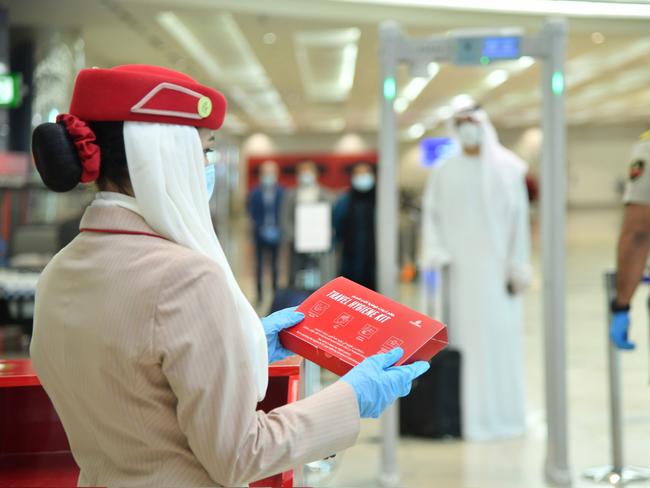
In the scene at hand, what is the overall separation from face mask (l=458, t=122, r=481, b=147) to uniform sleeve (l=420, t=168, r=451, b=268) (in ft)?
0.82

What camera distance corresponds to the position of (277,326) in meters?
1.39

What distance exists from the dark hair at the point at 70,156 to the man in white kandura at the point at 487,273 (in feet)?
11.1

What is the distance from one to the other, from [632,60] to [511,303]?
11.8 meters

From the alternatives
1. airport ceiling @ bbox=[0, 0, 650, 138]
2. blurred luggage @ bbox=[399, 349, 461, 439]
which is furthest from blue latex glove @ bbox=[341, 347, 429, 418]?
airport ceiling @ bbox=[0, 0, 650, 138]

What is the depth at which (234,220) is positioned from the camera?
23609 mm

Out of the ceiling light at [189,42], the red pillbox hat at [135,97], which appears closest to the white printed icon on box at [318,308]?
the red pillbox hat at [135,97]

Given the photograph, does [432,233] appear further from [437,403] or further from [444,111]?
[444,111]

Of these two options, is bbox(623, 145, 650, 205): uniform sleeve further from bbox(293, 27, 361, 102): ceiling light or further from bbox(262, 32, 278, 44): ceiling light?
bbox(262, 32, 278, 44): ceiling light

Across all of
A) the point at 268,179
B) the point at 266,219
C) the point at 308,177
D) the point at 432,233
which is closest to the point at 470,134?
the point at 432,233

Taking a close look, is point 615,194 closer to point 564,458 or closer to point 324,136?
point 324,136

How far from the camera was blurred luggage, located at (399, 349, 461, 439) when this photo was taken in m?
4.22

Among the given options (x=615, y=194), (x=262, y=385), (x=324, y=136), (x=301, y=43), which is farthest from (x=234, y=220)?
(x=262, y=385)

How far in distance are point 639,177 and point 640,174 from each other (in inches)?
0.5

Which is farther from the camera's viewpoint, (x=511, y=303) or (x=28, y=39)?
(x=28, y=39)
